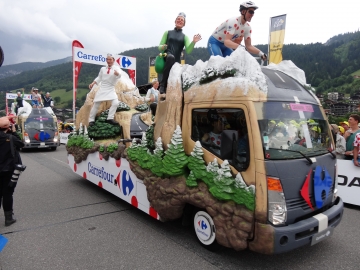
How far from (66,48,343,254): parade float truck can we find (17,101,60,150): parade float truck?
12043 millimetres

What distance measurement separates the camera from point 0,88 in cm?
9094

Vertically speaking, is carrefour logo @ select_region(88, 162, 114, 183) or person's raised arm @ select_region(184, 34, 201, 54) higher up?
person's raised arm @ select_region(184, 34, 201, 54)

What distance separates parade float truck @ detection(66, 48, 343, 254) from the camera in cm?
269

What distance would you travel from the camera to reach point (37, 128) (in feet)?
46.3

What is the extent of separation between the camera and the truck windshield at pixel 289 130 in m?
2.78

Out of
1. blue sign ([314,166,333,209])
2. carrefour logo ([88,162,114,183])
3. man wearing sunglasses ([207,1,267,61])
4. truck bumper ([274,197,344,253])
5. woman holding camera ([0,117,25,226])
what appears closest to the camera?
truck bumper ([274,197,344,253])

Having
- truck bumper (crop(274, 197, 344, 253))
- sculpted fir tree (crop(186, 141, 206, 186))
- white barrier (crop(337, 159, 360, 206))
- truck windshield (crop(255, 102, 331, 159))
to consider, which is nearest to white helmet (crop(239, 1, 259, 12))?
truck windshield (crop(255, 102, 331, 159))

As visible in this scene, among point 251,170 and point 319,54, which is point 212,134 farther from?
point 319,54

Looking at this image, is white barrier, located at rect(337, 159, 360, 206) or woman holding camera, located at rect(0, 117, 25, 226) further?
white barrier, located at rect(337, 159, 360, 206)

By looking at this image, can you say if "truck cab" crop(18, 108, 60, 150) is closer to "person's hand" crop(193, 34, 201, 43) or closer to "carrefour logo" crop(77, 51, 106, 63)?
"carrefour logo" crop(77, 51, 106, 63)

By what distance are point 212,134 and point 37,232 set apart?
3.08 meters

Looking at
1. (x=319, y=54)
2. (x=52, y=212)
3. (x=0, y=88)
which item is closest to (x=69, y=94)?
(x=0, y=88)

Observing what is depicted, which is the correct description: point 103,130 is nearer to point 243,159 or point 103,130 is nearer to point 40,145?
point 243,159

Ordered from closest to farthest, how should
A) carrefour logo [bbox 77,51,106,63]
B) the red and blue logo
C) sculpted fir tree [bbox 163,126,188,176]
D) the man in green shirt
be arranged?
1. the red and blue logo
2. sculpted fir tree [bbox 163,126,188,176]
3. the man in green shirt
4. carrefour logo [bbox 77,51,106,63]
